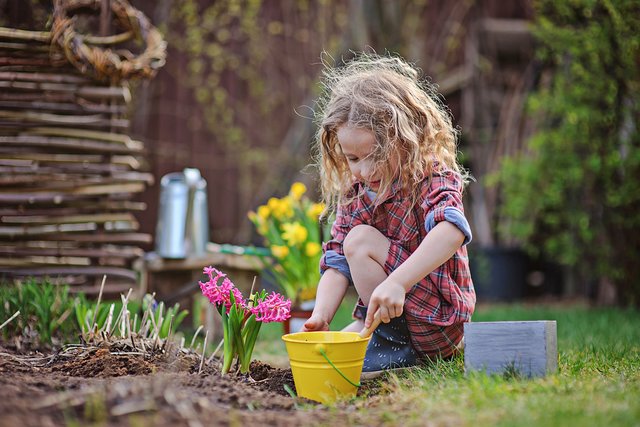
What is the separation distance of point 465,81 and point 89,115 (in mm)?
3578

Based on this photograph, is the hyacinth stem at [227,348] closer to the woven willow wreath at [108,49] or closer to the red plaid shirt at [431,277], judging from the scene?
the red plaid shirt at [431,277]

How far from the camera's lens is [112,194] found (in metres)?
2.82

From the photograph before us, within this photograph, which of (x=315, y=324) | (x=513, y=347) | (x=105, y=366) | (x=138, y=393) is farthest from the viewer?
(x=315, y=324)

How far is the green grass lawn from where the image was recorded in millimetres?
1307

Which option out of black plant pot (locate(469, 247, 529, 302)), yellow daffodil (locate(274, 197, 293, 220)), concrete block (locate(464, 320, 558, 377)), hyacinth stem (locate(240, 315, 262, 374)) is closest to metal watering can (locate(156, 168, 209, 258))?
yellow daffodil (locate(274, 197, 293, 220))

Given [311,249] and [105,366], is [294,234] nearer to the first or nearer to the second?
[311,249]

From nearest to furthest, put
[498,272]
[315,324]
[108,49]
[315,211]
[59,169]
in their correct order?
[315,324] → [59,169] → [108,49] → [315,211] → [498,272]

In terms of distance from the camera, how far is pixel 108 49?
2.78 m

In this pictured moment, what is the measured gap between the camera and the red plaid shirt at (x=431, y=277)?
6.71 ft

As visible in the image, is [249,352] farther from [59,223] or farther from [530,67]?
[530,67]

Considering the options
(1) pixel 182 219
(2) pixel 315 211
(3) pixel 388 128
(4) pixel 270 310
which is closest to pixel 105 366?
(4) pixel 270 310

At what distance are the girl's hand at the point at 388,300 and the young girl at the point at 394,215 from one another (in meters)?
0.16

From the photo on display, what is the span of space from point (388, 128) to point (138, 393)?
3.52 feet

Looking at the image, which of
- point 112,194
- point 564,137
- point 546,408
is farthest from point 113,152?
point 564,137
